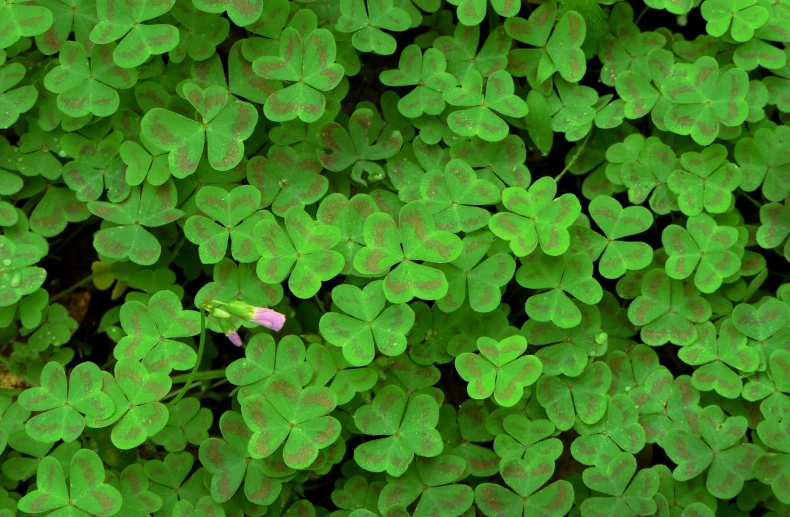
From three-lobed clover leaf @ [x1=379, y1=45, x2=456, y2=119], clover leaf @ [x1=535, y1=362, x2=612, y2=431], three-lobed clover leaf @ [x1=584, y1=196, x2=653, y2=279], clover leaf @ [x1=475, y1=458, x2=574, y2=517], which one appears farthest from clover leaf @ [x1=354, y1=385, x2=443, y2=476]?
three-lobed clover leaf @ [x1=379, y1=45, x2=456, y2=119]

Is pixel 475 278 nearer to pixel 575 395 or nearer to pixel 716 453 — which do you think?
pixel 575 395

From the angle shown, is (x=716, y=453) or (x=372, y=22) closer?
(x=716, y=453)

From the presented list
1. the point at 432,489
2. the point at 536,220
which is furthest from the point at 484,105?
the point at 432,489

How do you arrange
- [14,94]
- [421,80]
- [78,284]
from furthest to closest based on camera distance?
[78,284], [421,80], [14,94]

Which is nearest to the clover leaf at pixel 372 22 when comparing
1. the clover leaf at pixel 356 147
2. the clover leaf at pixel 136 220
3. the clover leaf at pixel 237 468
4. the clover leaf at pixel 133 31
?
the clover leaf at pixel 356 147

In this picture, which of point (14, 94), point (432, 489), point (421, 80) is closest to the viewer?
point (432, 489)

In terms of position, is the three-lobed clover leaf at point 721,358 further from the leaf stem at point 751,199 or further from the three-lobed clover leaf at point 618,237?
the leaf stem at point 751,199

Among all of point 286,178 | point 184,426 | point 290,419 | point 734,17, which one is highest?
point 734,17

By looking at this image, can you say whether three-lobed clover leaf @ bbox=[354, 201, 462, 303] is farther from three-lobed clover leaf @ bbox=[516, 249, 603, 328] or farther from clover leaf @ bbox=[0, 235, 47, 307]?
clover leaf @ bbox=[0, 235, 47, 307]
